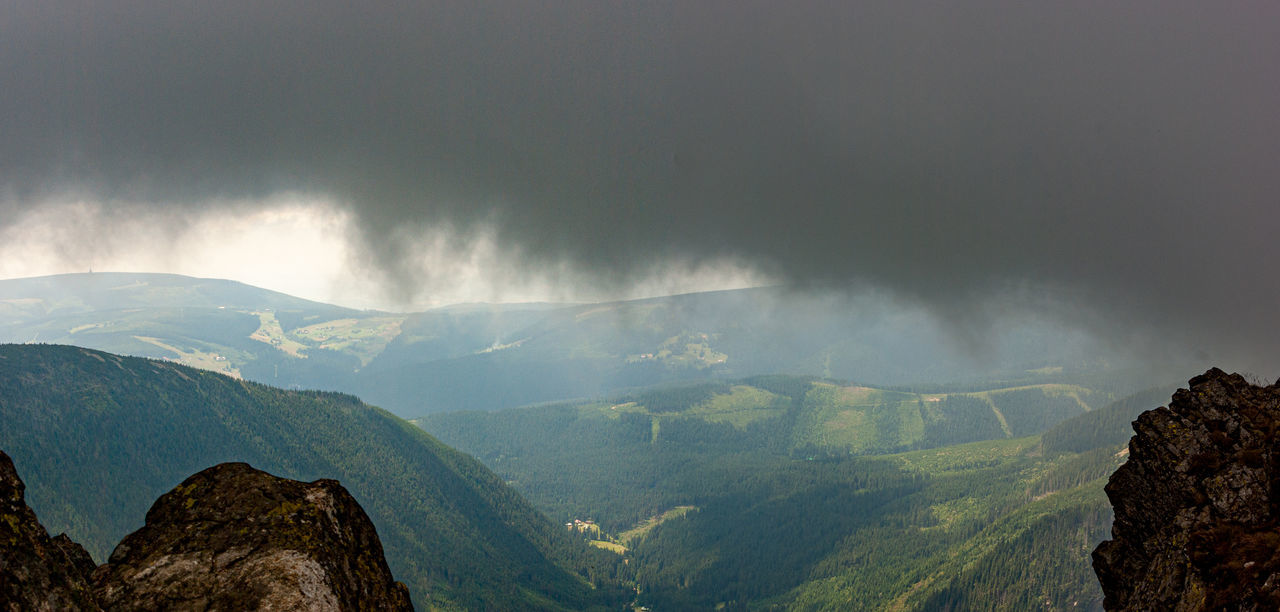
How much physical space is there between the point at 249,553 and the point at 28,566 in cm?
400

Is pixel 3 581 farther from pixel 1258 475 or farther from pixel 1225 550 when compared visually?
pixel 1258 475

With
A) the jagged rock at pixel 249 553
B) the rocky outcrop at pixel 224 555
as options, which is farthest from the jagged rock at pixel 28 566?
the jagged rock at pixel 249 553

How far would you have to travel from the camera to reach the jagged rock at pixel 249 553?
13.0 m

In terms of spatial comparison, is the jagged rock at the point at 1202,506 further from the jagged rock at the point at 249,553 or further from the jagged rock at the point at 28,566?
the jagged rock at the point at 28,566

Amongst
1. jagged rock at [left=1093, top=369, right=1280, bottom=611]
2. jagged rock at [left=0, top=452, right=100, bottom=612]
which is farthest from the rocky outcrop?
jagged rock at [left=1093, top=369, right=1280, bottom=611]

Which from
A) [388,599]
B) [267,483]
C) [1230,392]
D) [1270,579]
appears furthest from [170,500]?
[1230,392]

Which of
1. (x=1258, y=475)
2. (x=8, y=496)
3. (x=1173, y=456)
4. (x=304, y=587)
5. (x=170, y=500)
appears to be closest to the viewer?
(x=8, y=496)

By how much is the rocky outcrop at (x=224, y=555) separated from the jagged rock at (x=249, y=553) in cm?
2

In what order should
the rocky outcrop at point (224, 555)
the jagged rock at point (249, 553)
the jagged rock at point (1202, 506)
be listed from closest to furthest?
the rocky outcrop at point (224, 555)
the jagged rock at point (249, 553)
the jagged rock at point (1202, 506)

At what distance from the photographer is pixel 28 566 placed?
10.2 meters

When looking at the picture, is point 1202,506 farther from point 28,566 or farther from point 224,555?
point 28,566

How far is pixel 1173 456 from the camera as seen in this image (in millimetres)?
29281

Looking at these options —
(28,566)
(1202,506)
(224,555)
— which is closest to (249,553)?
(224,555)

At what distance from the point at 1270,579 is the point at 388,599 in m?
23.9
